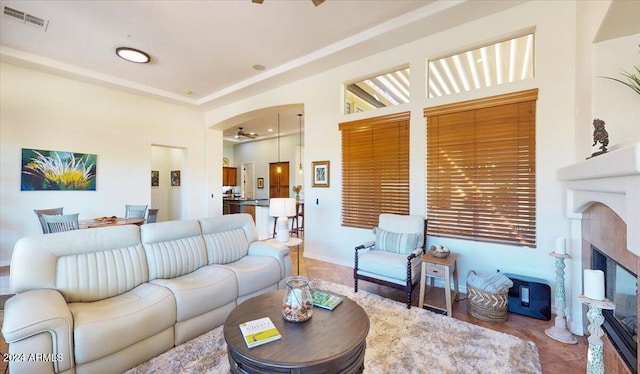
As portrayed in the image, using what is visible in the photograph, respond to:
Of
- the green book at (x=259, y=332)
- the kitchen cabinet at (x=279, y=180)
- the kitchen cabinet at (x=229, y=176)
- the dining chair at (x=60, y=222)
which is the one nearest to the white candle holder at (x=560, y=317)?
the green book at (x=259, y=332)

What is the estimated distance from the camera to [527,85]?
2930 mm

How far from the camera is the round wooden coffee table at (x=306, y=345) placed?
1.35m

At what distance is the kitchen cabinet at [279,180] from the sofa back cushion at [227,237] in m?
6.40

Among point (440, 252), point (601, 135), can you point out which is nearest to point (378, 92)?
point (440, 252)

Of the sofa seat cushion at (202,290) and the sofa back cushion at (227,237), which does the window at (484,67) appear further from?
the sofa seat cushion at (202,290)

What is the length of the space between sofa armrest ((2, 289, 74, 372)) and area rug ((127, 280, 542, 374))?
1.53ft

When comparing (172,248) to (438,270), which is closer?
(172,248)

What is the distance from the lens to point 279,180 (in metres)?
10.2

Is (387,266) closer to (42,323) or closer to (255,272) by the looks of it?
(255,272)

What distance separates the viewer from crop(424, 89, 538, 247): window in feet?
9.68

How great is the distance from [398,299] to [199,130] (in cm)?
625

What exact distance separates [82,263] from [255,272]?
1.42 metres

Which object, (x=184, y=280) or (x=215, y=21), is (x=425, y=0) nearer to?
(x=215, y=21)

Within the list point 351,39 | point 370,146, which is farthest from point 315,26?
point 370,146
